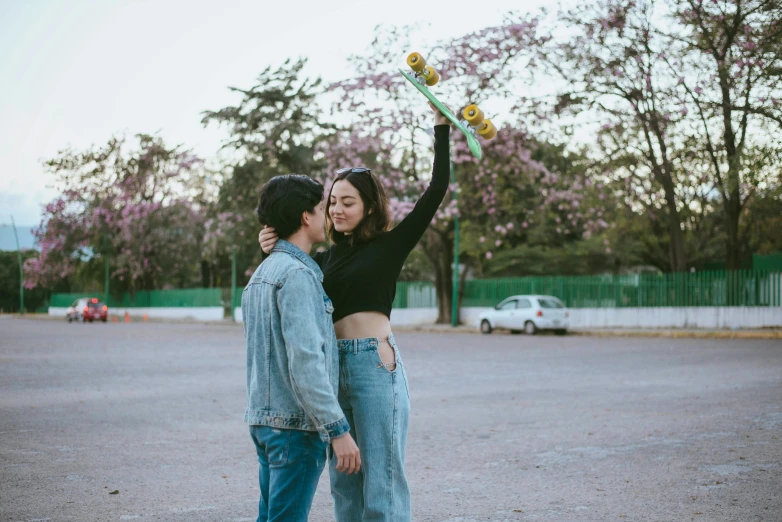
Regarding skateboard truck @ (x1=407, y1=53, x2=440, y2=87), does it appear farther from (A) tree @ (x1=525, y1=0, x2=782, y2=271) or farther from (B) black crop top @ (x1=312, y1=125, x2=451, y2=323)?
(A) tree @ (x1=525, y1=0, x2=782, y2=271)

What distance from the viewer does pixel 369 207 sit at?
324 cm

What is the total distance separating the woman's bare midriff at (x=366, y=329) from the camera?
3.08 metres

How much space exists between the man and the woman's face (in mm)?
294

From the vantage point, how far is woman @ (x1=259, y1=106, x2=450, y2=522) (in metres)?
3.05

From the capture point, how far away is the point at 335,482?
10.5 feet

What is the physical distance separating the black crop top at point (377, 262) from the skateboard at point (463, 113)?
11cm

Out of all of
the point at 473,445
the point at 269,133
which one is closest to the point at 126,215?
the point at 269,133

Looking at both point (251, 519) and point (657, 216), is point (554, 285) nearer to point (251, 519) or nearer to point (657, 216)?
point (657, 216)

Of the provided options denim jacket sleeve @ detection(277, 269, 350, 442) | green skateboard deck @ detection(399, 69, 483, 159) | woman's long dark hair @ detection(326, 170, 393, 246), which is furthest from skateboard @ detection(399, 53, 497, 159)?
denim jacket sleeve @ detection(277, 269, 350, 442)

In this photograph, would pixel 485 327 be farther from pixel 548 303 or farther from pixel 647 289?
pixel 647 289

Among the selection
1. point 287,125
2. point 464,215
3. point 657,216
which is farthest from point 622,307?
point 287,125

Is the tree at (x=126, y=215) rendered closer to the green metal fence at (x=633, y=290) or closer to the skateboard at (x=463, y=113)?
the green metal fence at (x=633, y=290)

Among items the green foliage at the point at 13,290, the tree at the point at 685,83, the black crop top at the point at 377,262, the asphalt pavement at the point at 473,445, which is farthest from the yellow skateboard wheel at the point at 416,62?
the green foliage at the point at 13,290

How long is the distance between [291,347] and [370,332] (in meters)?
0.43
